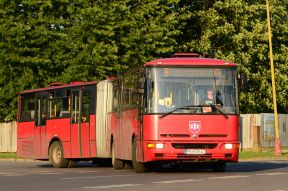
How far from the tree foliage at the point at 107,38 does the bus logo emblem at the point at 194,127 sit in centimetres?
2753

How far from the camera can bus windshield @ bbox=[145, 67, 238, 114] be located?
2441 centimetres

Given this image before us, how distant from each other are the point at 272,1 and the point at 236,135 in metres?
36.4

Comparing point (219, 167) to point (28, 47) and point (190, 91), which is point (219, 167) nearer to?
point (190, 91)

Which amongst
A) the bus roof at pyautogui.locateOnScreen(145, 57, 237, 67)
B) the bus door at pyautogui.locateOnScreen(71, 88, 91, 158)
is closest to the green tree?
the bus door at pyautogui.locateOnScreen(71, 88, 91, 158)

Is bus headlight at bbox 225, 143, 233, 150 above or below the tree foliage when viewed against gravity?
below

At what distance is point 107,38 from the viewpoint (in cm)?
5272

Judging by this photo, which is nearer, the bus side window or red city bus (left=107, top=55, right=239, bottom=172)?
red city bus (left=107, top=55, right=239, bottom=172)

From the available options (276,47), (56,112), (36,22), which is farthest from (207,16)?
(56,112)

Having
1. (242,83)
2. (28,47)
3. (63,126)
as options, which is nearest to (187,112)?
(242,83)

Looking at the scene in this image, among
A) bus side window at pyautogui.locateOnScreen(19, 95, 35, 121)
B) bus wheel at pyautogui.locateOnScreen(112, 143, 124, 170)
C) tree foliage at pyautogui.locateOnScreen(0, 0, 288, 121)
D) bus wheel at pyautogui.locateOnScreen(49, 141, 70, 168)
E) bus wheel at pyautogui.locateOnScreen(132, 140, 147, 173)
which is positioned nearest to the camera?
bus wheel at pyautogui.locateOnScreen(132, 140, 147, 173)

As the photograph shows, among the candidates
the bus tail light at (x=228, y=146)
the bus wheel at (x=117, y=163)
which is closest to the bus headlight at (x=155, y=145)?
the bus tail light at (x=228, y=146)

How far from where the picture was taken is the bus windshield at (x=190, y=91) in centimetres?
2441

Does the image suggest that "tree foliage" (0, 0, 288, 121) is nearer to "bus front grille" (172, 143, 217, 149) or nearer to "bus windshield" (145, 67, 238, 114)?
"bus windshield" (145, 67, 238, 114)

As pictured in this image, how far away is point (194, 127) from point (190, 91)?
3.12 ft
